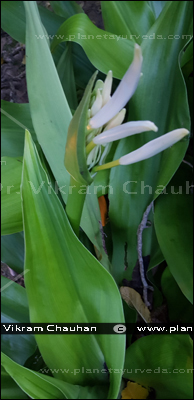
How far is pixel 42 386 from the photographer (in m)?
0.32

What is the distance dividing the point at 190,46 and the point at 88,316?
396 mm

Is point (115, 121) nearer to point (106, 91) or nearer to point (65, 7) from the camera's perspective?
point (106, 91)

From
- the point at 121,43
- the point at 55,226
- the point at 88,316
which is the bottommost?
the point at 88,316

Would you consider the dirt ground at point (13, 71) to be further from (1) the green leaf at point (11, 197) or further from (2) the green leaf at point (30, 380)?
(2) the green leaf at point (30, 380)

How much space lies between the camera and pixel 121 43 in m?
0.49

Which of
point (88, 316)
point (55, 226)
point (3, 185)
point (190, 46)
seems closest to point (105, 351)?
point (88, 316)

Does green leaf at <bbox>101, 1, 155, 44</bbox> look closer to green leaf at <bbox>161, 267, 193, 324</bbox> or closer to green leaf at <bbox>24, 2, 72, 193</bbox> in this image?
green leaf at <bbox>24, 2, 72, 193</bbox>

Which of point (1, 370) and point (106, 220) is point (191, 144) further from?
point (1, 370)

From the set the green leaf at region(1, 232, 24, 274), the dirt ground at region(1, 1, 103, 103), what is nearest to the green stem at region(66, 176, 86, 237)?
the green leaf at region(1, 232, 24, 274)

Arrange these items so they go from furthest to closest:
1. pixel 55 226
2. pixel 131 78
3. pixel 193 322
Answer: pixel 193 322, pixel 55 226, pixel 131 78

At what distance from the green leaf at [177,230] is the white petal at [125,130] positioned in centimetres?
19

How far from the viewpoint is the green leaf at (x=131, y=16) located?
1.85 feet

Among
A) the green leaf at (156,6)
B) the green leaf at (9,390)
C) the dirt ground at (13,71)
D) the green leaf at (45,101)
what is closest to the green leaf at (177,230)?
the green leaf at (45,101)

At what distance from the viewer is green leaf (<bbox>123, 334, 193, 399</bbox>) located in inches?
13.8
